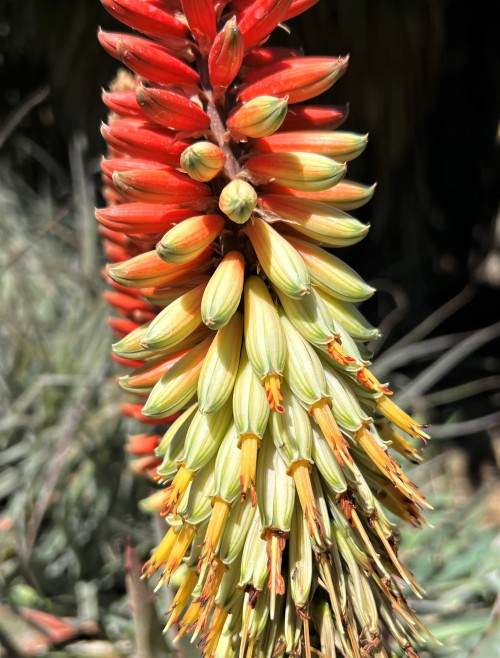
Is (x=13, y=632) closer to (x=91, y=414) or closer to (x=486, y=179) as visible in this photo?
(x=91, y=414)

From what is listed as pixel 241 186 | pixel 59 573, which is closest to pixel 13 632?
pixel 59 573

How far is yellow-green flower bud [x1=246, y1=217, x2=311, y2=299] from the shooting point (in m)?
0.87

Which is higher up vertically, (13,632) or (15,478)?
(15,478)

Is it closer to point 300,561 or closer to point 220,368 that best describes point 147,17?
point 220,368

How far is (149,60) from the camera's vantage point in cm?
89

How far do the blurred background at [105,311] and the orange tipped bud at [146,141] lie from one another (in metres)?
0.65

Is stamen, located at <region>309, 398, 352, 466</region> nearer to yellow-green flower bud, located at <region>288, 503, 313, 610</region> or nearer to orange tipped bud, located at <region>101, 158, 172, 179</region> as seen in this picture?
yellow-green flower bud, located at <region>288, 503, 313, 610</region>

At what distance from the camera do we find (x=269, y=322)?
2.95 feet

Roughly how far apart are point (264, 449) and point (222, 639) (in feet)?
1.03

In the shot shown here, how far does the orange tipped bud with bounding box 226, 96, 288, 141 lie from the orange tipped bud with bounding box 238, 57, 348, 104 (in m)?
0.05

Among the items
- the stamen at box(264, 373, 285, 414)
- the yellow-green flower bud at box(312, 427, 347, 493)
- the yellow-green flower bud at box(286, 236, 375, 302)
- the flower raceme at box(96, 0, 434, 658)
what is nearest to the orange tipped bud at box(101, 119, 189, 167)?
the flower raceme at box(96, 0, 434, 658)

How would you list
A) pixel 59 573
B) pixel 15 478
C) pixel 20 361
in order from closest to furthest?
pixel 59 573 < pixel 15 478 < pixel 20 361

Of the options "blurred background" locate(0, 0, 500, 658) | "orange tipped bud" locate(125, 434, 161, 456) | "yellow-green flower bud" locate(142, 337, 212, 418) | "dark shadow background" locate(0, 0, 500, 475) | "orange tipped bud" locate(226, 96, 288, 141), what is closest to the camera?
"orange tipped bud" locate(226, 96, 288, 141)

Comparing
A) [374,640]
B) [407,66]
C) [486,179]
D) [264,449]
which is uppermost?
[486,179]
